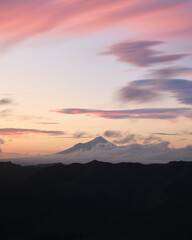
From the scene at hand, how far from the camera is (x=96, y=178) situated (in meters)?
186

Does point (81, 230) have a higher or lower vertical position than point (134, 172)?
lower

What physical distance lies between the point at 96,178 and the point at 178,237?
71179 mm

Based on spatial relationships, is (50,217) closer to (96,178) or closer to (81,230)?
(81,230)

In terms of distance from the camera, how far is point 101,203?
561 ft

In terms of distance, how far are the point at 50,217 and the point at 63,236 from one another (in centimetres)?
2119

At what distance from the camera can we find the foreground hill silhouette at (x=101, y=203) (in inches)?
4993

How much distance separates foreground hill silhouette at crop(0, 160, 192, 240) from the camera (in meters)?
127

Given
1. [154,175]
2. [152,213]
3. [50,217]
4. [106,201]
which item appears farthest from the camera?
[154,175]

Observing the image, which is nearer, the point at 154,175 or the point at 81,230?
the point at 81,230

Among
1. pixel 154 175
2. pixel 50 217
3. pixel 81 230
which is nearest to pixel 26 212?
pixel 50 217

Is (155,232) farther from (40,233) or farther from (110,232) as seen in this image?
(40,233)

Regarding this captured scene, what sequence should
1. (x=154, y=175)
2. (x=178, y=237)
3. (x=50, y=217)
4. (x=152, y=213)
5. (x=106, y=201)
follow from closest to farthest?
(x=178, y=237)
(x=152, y=213)
(x=50, y=217)
(x=106, y=201)
(x=154, y=175)

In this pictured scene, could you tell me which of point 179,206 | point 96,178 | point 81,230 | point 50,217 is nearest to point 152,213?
point 179,206

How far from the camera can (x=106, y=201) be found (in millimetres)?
175250
